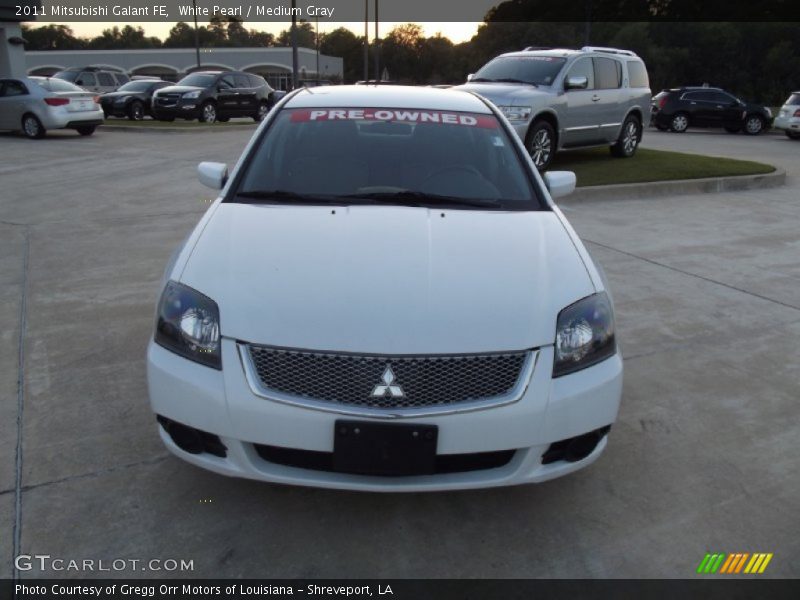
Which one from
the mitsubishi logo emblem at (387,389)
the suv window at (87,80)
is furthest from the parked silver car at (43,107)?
the mitsubishi logo emblem at (387,389)

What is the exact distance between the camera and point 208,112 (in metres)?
21.3

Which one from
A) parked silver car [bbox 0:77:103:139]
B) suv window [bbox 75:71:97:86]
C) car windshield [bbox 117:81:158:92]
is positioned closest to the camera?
parked silver car [bbox 0:77:103:139]

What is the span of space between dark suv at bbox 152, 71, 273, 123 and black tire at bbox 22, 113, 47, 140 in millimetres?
4649

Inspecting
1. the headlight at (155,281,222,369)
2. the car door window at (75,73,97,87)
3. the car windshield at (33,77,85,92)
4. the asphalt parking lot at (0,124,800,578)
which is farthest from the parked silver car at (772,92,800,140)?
the car door window at (75,73,97,87)

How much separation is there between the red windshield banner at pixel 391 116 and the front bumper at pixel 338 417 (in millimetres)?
1903

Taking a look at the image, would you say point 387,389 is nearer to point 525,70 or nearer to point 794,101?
point 525,70

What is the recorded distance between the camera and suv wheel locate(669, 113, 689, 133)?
80.7 ft

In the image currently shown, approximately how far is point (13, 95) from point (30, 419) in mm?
16245

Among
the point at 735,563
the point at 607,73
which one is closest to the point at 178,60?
the point at 607,73

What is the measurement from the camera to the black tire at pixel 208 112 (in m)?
21.1

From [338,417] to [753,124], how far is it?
86.4ft

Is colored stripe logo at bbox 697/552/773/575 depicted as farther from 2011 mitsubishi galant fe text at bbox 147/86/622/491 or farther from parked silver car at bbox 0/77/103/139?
parked silver car at bbox 0/77/103/139

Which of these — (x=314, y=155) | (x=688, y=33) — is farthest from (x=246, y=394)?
(x=688, y=33)

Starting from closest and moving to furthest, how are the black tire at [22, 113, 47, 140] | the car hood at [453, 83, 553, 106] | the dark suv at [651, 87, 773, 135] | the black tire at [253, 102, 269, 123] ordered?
the car hood at [453, 83, 553, 106] < the black tire at [22, 113, 47, 140] < the black tire at [253, 102, 269, 123] < the dark suv at [651, 87, 773, 135]
